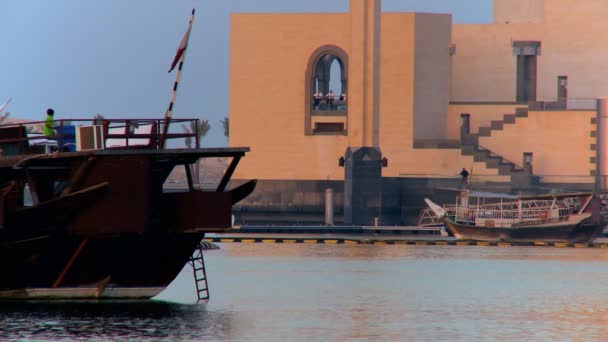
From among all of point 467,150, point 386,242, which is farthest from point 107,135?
point 467,150

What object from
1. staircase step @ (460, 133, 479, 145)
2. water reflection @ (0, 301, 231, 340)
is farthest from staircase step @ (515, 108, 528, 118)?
water reflection @ (0, 301, 231, 340)

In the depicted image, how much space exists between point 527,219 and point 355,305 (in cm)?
4086

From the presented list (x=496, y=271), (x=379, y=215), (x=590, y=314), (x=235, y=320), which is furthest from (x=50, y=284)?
(x=379, y=215)

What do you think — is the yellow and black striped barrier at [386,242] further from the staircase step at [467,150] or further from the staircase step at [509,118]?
the staircase step at [509,118]

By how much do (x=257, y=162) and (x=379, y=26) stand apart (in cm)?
1152

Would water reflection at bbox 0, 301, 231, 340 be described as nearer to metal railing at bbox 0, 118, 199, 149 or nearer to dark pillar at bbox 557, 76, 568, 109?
metal railing at bbox 0, 118, 199, 149

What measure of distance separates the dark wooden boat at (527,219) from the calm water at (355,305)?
12276 millimetres

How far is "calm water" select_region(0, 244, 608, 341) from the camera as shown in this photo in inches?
1544

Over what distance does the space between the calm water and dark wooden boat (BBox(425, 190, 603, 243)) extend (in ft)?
40.3

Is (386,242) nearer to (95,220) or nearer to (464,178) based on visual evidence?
(464,178)

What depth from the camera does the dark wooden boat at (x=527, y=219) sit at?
280 feet

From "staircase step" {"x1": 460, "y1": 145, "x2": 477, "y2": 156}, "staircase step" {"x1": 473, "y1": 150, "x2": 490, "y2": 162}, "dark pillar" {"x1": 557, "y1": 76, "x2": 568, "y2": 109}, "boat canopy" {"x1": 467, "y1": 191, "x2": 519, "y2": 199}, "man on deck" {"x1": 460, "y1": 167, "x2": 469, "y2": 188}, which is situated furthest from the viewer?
"dark pillar" {"x1": 557, "y1": 76, "x2": 568, "y2": 109}

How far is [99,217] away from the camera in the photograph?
1622 inches

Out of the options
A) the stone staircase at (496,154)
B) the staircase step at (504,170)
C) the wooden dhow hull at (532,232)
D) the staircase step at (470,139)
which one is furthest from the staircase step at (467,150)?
the wooden dhow hull at (532,232)
